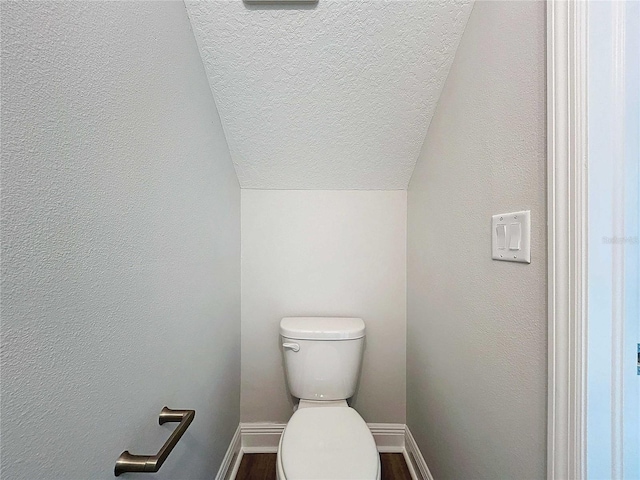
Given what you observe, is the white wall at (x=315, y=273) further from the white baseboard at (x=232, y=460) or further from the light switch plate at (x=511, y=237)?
the light switch plate at (x=511, y=237)

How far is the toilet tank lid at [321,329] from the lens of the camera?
1.30 metres

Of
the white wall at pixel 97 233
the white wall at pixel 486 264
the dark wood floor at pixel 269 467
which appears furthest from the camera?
the dark wood floor at pixel 269 467

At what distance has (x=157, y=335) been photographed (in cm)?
72

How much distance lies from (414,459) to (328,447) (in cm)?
67

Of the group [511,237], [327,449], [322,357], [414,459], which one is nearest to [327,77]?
[511,237]

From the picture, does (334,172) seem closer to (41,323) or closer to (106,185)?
(106,185)

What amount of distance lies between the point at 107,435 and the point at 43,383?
0.70 feet

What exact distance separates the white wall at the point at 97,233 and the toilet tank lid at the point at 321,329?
0.46 meters

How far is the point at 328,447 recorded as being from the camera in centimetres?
97

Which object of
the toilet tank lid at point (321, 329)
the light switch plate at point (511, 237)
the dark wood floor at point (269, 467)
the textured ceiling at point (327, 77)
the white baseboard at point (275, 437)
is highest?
the textured ceiling at point (327, 77)

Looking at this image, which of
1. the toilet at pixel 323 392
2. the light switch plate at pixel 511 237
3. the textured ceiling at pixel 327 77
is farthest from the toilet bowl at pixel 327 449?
the textured ceiling at pixel 327 77

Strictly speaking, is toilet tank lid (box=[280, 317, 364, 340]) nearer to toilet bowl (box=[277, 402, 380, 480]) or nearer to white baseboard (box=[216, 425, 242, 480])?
toilet bowl (box=[277, 402, 380, 480])

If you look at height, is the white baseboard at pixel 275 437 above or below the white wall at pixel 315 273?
below

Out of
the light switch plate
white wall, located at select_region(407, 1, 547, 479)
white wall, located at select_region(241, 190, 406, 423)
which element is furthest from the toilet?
the light switch plate
